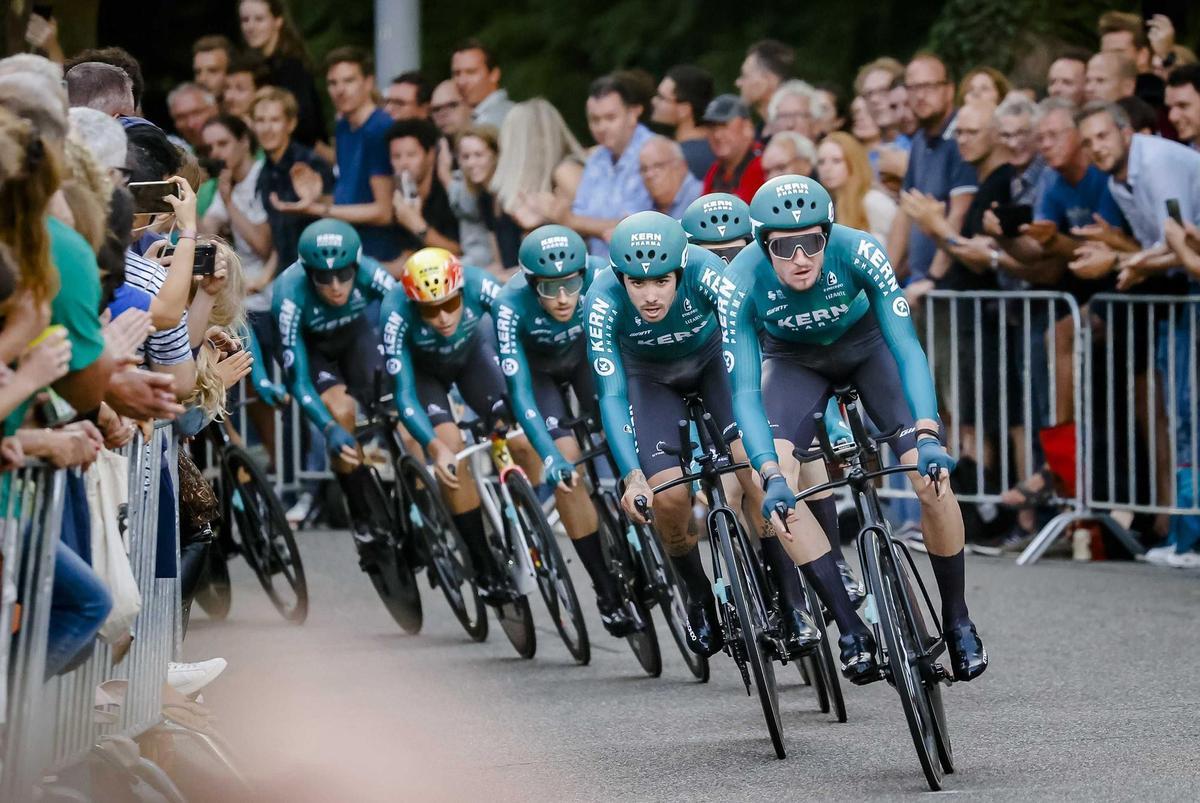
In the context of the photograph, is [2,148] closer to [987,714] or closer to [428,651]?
[987,714]

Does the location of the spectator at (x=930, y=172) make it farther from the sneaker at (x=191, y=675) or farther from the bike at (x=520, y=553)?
the sneaker at (x=191, y=675)

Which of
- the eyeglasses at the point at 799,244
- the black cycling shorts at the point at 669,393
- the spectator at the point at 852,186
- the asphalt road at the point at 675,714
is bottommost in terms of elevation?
the asphalt road at the point at 675,714

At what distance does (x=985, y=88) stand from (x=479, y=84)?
4.10 meters

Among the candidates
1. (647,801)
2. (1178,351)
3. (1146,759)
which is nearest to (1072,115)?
(1178,351)

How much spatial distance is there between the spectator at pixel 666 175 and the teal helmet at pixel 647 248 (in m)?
5.10

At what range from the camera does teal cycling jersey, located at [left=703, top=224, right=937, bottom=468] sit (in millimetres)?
7570

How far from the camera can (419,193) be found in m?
14.8

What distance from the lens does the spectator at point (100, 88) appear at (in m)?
8.41

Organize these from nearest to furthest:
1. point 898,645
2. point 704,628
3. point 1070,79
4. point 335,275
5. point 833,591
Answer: point 898,645 < point 833,591 < point 704,628 < point 335,275 < point 1070,79

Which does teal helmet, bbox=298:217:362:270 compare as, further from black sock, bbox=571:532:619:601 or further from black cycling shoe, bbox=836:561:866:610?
black cycling shoe, bbox=836:561:866:610

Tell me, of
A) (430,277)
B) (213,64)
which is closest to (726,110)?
(430,277)

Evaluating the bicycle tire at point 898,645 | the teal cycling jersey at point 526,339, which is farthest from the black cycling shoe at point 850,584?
the teal cycling jersey at point 526,339

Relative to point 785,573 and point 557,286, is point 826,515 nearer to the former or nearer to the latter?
point 785,573

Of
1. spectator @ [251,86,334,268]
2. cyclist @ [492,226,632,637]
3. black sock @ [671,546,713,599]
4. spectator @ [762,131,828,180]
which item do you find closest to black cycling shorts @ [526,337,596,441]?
cyclist @ [492,226,632,637]
